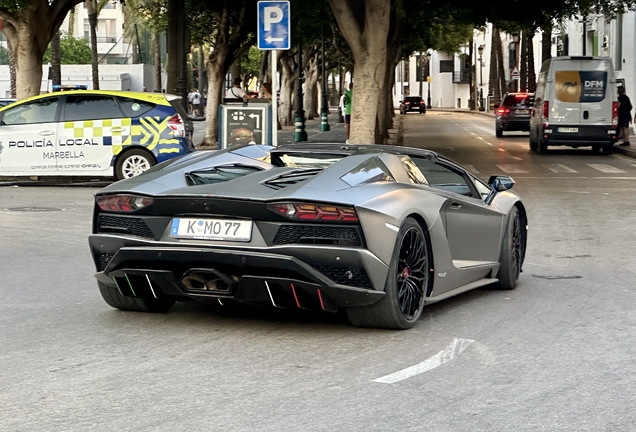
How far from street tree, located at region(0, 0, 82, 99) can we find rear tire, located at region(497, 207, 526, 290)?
63.8 ft

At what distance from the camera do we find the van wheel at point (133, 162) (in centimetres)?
1925

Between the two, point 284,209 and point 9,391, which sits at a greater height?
point 284,209

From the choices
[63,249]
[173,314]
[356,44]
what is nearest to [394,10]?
[356,44]

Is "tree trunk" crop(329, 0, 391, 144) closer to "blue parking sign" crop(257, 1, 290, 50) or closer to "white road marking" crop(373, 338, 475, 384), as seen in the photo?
"blue parking sign" crop(257, 1, 290, 50)

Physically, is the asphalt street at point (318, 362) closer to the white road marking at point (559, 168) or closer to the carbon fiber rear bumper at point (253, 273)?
the carbon fiber rear bumper at point (253, 273)

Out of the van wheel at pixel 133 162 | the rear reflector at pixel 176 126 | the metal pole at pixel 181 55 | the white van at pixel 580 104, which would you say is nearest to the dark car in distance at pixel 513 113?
the white van at pixel 580 104

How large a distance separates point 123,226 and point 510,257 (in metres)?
3.18

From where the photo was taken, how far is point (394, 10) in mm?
33188

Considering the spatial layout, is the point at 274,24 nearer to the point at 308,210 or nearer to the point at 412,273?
the point at 412,273

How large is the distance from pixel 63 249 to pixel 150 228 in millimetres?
4821

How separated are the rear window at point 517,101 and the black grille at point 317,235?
39500mm

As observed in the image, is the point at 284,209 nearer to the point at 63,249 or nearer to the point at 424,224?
the point at 424,224

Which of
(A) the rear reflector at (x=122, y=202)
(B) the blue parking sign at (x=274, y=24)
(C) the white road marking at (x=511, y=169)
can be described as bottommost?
(C) the white road marking at (x=511, y=169)

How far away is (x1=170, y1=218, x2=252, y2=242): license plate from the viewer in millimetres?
6762
